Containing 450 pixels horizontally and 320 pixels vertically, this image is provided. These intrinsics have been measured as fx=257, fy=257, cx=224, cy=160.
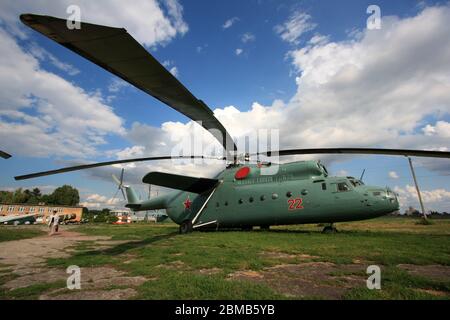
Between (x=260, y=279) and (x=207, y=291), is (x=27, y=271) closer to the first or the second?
(x=207, y=291)

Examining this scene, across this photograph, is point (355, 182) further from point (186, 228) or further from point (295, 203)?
point (186, 228)

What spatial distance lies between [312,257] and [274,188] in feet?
26.9

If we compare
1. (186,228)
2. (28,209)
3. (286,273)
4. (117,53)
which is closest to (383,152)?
(286,273)

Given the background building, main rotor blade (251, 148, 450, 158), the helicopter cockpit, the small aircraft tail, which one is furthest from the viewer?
the background building

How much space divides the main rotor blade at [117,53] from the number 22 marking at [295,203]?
34.9 feet

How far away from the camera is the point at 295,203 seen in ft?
46.5

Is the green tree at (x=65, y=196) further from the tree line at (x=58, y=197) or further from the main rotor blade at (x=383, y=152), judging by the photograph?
the main rotor blade at (x=383, y=152)

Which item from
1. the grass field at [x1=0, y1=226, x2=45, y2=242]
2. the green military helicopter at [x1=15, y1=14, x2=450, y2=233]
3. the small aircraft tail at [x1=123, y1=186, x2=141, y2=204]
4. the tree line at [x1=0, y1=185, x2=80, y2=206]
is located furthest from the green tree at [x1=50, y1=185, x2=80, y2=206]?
the green military helicopter at [x1=15, y1=14, x2=450, y2=233]

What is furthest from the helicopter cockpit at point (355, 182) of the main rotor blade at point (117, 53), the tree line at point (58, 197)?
the tree line at point (58, 197)

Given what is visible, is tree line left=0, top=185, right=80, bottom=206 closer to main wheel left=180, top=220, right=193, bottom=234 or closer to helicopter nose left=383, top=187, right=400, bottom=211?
main wheel left=180, top=220, right=193, bottom=234

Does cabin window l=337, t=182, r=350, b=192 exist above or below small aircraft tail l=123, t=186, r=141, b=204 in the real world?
below

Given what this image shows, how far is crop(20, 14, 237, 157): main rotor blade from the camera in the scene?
3.33m

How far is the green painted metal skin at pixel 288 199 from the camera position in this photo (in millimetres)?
12969
